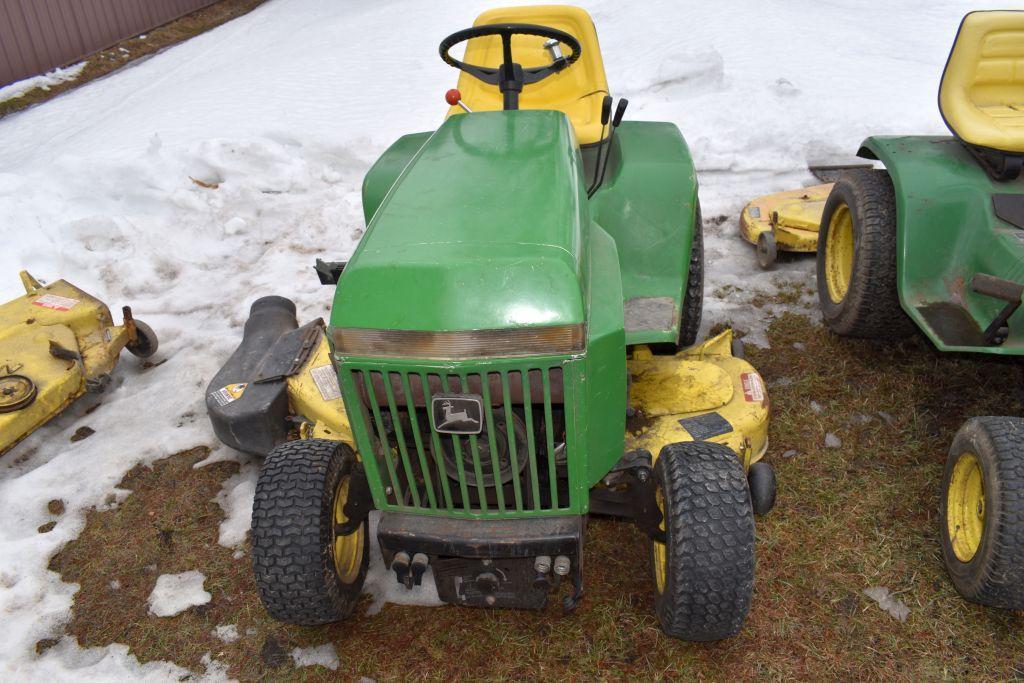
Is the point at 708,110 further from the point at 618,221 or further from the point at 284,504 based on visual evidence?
the point at 284,504

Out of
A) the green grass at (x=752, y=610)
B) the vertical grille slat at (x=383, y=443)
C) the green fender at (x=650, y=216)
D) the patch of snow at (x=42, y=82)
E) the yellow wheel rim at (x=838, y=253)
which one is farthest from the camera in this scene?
the patch of snow at (x=42, y=82)

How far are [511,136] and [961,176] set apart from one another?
2.04 m

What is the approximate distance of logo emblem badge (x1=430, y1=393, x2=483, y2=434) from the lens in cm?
184

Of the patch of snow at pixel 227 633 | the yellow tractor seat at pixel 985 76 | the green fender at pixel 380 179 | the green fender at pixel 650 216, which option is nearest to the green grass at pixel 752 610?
the patch of snow at pixel 227 633

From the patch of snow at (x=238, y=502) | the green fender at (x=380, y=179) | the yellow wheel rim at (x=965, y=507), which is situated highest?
the green fender at (x=380, y=179)

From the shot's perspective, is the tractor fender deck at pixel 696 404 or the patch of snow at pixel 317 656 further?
the tractor fender deck at pixel 696 404

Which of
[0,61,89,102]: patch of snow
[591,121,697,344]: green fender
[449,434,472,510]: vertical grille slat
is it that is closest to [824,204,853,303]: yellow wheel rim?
[591,121,697,344]: green fender

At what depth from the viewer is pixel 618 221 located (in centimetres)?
313

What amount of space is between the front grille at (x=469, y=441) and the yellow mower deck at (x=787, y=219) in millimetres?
2794

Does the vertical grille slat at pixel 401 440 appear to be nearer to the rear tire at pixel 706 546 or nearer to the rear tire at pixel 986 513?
the rear tire at pixel 706 546

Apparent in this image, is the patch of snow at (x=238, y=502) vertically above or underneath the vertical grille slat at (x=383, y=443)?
underneath

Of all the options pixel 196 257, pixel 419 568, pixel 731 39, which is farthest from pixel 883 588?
pixel 731 39

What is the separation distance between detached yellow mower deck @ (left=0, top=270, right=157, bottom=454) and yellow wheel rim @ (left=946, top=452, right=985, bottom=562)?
354 cm

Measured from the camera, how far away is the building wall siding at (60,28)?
7.58 metres
